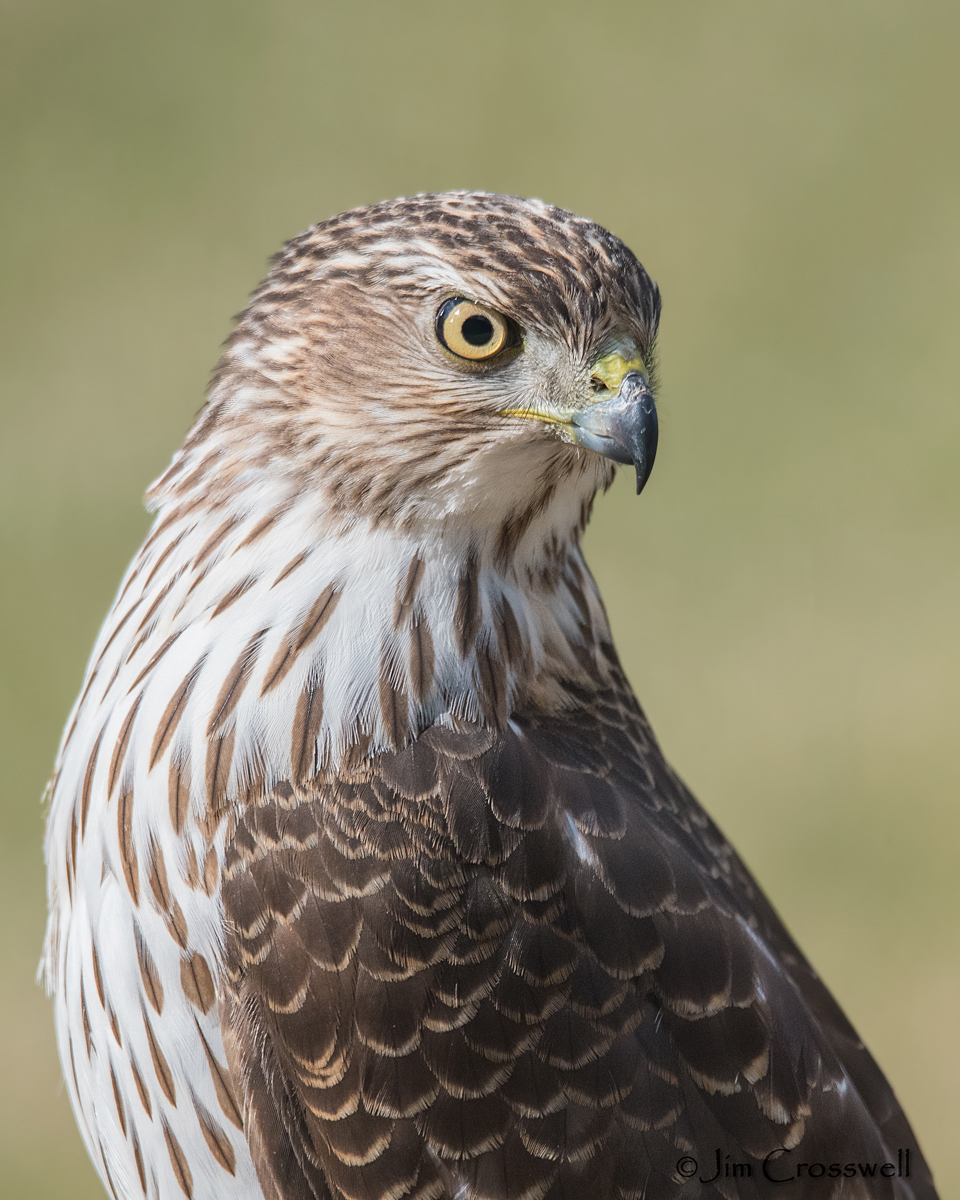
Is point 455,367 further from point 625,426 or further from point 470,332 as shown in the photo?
point 625,426

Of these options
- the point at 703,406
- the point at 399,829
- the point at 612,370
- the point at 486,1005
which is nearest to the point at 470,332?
the point at 612,370

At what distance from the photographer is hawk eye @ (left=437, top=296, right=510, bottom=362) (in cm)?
257

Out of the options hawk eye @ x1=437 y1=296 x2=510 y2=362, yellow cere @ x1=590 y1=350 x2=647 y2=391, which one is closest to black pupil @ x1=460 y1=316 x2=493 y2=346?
hawk eye @ x1=437 y1=296 x2=510 y2=362

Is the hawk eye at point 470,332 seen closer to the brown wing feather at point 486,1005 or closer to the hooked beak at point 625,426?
the hooked beak at point 625,426

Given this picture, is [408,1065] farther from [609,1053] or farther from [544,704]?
[544,704]

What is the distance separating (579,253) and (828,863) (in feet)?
16.8

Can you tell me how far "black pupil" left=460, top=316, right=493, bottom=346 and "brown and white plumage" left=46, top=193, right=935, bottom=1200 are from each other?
0.05 metres

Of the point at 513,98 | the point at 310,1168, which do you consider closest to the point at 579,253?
the point at 310,1168

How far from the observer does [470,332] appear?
2586 millimetres
